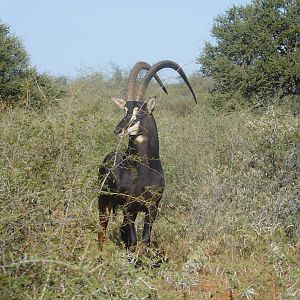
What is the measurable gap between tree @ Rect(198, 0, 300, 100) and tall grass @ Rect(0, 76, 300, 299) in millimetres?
10642

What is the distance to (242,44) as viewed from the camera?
22.7 metres

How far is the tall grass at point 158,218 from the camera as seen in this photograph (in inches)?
147

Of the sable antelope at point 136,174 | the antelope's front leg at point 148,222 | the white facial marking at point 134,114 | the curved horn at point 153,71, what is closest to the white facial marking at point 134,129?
the sable antelope at point 136,174

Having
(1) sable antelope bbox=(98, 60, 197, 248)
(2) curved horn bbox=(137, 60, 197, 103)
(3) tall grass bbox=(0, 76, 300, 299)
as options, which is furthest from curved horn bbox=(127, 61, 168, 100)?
(3) tall grass bbox=(0, 76, 300, 299)

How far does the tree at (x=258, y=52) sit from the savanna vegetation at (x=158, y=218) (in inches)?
402

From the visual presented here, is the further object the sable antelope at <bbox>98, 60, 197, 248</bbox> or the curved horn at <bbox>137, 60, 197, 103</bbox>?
the curved horn at <bbox>137, 60, 197, 103</bbox>

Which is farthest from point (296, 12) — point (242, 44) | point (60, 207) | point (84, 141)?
point (60, 207)

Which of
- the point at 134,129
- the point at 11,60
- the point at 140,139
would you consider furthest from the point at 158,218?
the point at 11,60

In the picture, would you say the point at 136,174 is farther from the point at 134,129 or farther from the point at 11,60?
the point at 11,60

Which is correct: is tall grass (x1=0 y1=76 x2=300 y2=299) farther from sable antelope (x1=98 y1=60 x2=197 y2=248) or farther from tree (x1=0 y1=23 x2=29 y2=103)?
tree (x1=0 y1=23 x2=29 y2=103)

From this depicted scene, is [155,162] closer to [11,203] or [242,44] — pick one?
[11,203]

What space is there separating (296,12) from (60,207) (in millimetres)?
19125

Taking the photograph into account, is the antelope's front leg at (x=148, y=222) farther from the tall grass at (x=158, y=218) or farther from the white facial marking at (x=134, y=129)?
the white facial marking at (x=134, y=129)

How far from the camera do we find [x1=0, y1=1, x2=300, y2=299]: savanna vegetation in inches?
147
